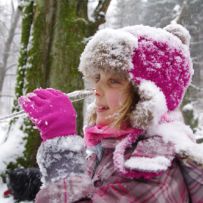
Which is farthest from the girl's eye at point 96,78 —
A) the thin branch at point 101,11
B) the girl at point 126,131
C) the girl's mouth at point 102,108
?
the thin branch at point 101,11

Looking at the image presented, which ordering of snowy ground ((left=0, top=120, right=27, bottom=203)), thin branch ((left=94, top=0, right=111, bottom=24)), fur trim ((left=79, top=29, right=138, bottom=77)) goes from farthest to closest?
thin branch ((left=94, top=0, right=111, bottom=24)) → snowy ground ((left=0, top=120, right=27, bottom=203)) → fur trim ((left=79, top=29, right=138, bottom=77))

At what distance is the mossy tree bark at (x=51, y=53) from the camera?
5259 mm

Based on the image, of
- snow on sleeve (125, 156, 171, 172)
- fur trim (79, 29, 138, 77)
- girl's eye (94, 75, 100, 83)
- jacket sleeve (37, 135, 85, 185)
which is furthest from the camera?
girl's eye (94, 75, 100, 83)

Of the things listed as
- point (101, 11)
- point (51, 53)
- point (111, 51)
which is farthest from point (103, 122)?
point (101, 11)

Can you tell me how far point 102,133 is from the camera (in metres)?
1.62

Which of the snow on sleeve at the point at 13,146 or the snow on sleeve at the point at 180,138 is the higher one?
the snow on sleeve at the point at 180,138

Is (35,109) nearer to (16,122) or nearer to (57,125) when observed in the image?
(57,125)

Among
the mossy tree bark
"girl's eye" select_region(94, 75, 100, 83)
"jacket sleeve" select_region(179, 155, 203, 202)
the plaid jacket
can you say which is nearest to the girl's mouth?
"girl's eye" select_region(94, 75, 100, 83)

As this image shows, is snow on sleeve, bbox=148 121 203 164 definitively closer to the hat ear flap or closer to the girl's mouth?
the hat ear flap

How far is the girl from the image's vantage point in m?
1.38

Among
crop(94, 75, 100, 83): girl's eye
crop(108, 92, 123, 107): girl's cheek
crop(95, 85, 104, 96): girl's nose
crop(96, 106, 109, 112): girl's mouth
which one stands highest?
crop(94, 75, 100, 83): girl's eye

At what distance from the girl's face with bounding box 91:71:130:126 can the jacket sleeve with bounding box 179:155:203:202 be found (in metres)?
0.36

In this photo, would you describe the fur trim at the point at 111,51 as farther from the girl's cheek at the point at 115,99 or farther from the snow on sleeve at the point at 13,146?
the snow on sleeve at the point at 13,146

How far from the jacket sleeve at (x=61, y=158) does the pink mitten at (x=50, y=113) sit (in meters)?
0.03
